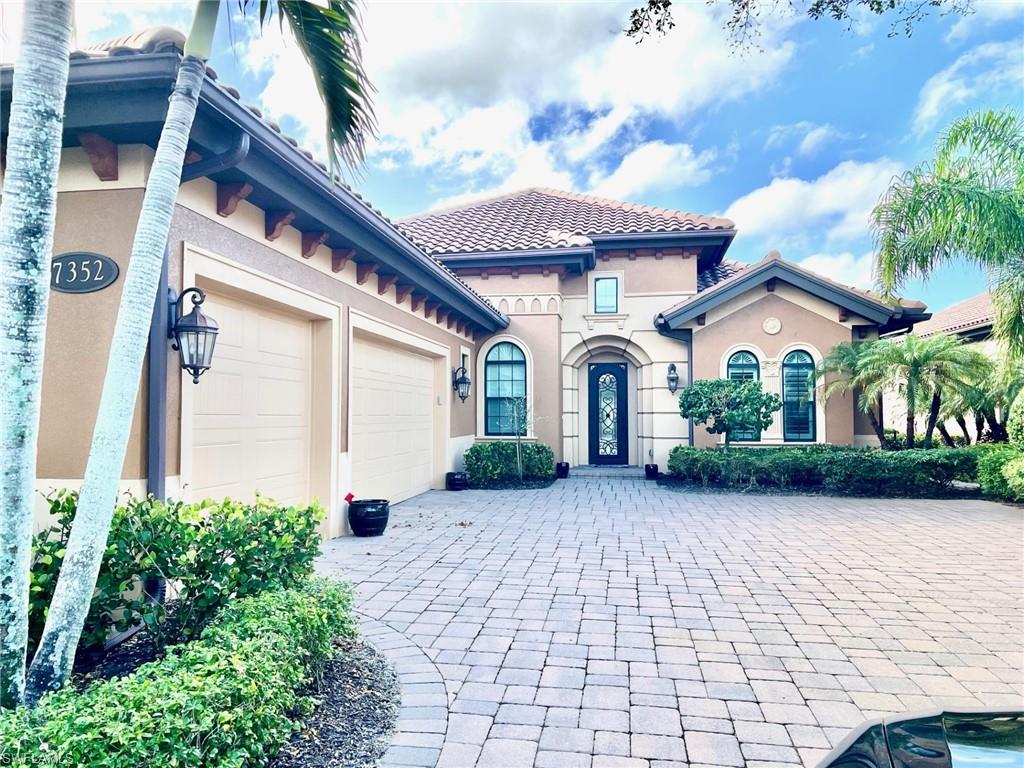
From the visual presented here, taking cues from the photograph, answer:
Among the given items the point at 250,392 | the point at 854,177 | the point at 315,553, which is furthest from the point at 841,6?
the point at 854,177

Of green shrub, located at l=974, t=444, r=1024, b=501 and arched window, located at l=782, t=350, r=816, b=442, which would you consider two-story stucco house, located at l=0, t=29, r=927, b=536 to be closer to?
arched window, located at l=782, t=350, r=816, b=442

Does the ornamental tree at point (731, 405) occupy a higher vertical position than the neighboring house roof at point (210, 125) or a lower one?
lower

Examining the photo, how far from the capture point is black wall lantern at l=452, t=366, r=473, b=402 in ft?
39.9

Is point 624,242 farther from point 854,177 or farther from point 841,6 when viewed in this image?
point 841,6

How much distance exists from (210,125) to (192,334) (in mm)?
1567

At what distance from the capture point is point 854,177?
15.5m

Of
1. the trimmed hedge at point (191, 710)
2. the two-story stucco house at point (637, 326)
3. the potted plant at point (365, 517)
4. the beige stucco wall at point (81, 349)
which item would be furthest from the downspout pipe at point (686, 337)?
the trimmed hedge at point (191, 710)

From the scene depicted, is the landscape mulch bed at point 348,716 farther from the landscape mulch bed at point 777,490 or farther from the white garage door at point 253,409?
the landscape mulch bed at point 777,490

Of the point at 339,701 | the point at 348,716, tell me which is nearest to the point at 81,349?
the point at 339,701

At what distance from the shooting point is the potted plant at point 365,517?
730cm

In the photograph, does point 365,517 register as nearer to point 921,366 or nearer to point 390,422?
point 390,422

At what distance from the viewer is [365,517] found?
7297mm

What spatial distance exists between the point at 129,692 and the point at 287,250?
489 cm

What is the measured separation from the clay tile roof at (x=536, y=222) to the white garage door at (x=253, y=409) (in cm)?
572
